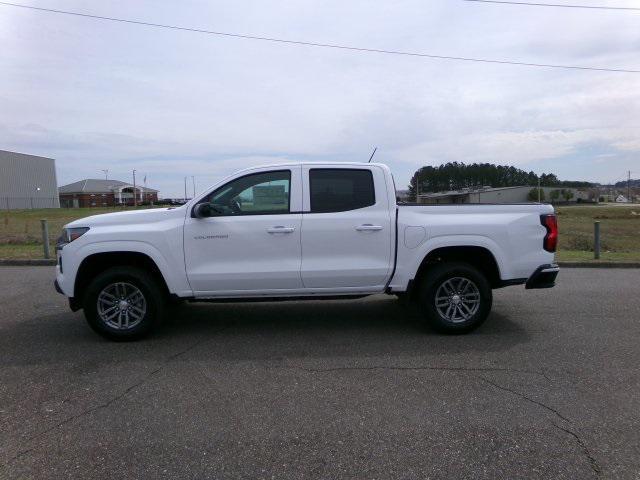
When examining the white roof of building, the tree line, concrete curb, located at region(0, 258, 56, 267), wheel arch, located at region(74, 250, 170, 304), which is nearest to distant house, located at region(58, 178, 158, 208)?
the white roof of building

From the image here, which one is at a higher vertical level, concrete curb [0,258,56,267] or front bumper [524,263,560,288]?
front bumper [524,263,560,288]

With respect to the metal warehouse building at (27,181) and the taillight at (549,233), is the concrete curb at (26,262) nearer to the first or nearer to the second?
the taillight at (549,233)

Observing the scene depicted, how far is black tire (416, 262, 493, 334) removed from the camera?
18.9ft

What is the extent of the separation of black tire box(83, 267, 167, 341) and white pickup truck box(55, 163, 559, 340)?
0.01 m

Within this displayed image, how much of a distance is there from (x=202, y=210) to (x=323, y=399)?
2.47 metres

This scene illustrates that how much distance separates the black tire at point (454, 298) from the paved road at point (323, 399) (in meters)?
0.18

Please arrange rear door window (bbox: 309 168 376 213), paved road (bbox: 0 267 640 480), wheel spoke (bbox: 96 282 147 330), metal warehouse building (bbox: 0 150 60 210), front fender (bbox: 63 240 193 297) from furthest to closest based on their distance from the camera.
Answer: metal warehouse building (bbox: 0 150 60 210)
rear door window (bbox: 309 168 376 213)
wheel spoke (bbox: 96 282 147 330)
front fender (bbox: 63 240 193 297)
paved road (bbox: 0 267 640 480)

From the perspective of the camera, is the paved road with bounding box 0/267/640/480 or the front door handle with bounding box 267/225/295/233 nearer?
the paved road with bounding box 0/267/640/480

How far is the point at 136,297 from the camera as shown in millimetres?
5680

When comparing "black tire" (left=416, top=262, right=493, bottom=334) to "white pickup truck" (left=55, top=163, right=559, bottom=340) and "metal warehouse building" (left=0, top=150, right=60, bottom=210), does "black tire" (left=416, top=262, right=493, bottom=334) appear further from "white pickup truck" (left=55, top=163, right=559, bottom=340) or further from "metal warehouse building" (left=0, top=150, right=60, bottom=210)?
"metal warehouse building" (left=0, top=150, right=60, bottom=210)

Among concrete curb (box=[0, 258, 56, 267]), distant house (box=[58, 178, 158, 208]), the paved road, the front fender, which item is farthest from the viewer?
distant house (box=[58, 178, 158, 208])

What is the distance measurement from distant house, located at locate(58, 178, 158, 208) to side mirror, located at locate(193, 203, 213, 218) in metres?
98.3

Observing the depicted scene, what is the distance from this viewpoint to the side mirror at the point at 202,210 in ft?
18.1

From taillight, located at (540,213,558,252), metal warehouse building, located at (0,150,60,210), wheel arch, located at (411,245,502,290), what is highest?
metal warehouse building, located at (0,150,60,210)
